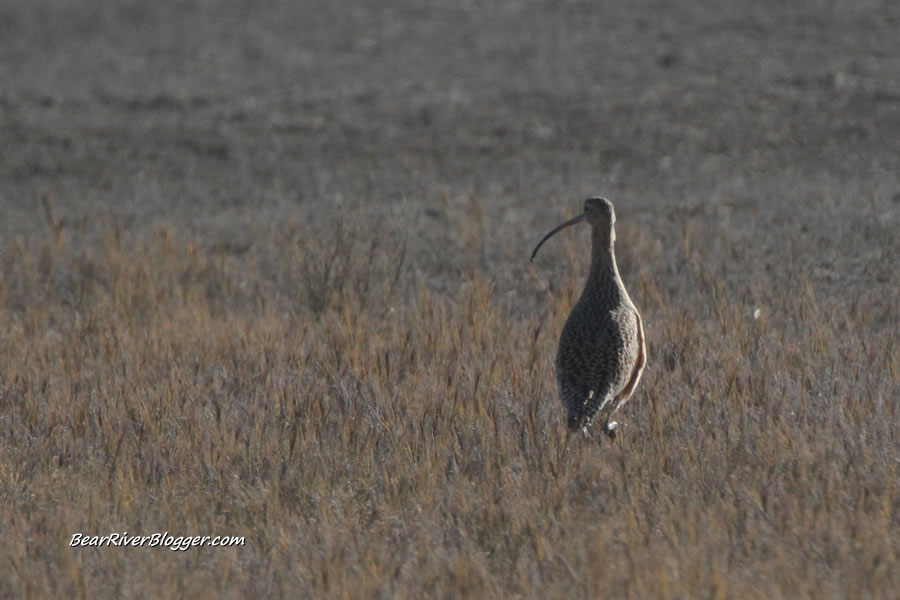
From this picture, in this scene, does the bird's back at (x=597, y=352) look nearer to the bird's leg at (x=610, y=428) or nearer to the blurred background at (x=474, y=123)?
the bird's leg at (x=610, y=428)

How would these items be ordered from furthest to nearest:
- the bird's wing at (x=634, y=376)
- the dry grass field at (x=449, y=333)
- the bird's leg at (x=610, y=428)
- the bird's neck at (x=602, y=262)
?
the bird's neck at (x=602, y=262), the bird's wing at (x=634, y=376), the bird's leg at (x=610, y=428), the dry grass field at (x=449, y=333)

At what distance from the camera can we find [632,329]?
5.79 metres

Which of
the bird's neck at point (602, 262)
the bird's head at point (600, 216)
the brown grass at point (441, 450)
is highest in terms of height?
the bird's head at point (600, 216)

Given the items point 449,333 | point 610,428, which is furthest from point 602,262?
point 449,333

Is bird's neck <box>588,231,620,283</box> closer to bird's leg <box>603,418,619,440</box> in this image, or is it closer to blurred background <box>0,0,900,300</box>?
bird's leg <box>603,418,619,440</box>

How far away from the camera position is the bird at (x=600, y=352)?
18.0 ft

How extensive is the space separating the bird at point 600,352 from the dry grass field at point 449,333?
17cm

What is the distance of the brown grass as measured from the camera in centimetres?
430

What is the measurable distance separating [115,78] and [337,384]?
1744 cm

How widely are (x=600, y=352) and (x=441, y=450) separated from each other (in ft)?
2.89

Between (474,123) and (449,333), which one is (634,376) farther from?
(474,123)

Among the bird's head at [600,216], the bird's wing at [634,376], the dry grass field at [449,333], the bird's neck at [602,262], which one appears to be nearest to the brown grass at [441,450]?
the dry grass field at [449,333]

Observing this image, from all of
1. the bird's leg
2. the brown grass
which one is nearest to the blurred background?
the brown grass

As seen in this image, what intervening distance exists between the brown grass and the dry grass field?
0.9 inches
